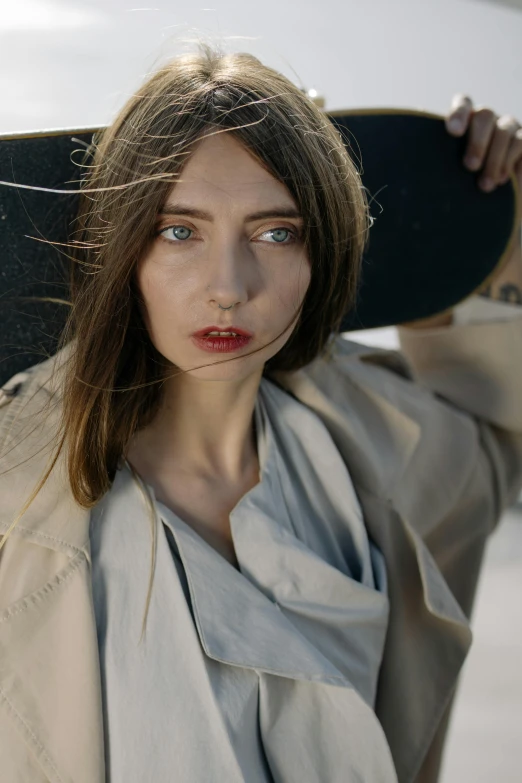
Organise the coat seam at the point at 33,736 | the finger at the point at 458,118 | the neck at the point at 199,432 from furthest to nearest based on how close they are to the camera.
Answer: the finger at the point at 458,118, the neck at the point at 199,432, the coat seam at the point at 33,736

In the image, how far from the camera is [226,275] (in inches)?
34.4

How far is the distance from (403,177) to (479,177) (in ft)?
0.40

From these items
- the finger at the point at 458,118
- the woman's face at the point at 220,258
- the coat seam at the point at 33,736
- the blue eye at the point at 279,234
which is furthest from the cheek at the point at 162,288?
the finger at the point at 458,118

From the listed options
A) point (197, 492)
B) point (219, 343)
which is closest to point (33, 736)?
point (197, 492)

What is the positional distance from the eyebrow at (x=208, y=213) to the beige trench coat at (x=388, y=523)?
0.24 meters

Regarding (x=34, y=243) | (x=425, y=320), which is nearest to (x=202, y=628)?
(x=34, y=243)

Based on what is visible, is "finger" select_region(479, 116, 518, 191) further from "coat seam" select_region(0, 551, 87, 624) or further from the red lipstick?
"coat seam" select_region(0, 551, 87, 624)

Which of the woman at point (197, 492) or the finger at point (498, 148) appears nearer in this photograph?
the woman at point (197, 492)

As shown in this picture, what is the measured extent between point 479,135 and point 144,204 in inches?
23.9

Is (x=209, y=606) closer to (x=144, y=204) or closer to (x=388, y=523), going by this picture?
(x=388, y=523)

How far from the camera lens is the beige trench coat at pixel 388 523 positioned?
87 centimetres

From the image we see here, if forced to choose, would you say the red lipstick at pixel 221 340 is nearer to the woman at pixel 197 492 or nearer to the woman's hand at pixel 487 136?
the woman at pixel 197 492

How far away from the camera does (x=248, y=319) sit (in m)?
0.92

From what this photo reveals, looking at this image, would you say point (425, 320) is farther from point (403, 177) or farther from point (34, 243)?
point (34, 243)
